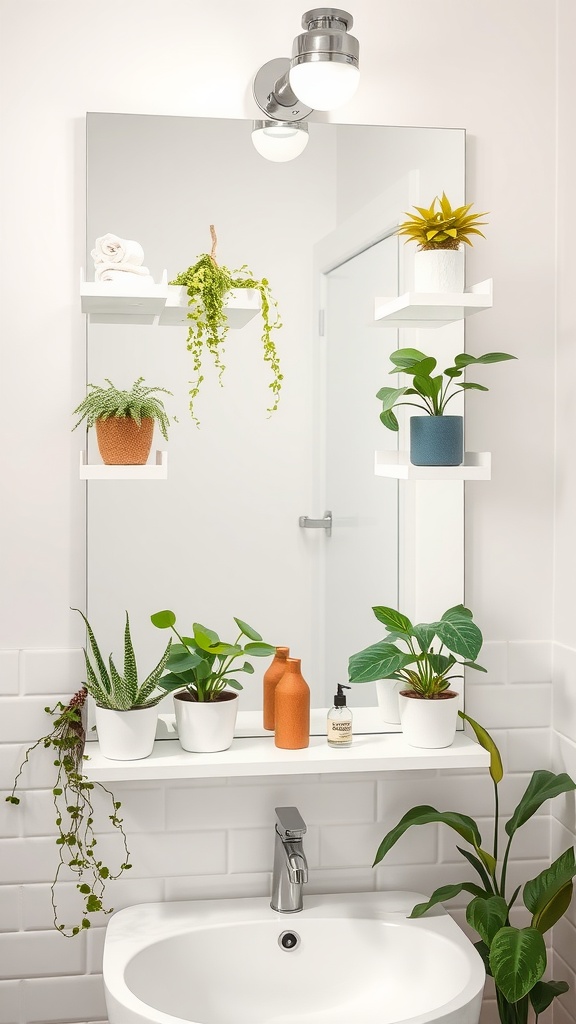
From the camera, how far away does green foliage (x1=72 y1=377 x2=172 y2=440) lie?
149 centimetres

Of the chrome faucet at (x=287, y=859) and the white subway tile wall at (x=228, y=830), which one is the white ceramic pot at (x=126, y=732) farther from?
the chrome faucet at (x=287, y=859)

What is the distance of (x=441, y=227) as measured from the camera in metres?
1.55

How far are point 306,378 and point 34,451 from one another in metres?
0.48

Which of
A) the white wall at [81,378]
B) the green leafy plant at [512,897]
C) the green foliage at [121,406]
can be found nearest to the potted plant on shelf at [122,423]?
the green foliage at [121,406]

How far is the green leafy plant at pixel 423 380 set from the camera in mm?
1539

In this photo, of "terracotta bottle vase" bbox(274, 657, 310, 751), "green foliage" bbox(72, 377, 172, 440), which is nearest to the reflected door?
"terracotta bottle vase" bbox(274, 657, 310, 751)

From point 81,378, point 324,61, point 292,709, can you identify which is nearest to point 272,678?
point 292,709

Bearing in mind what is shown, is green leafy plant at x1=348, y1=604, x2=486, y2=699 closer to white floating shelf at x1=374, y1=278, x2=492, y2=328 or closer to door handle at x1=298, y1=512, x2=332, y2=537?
door handle at x1=298, y1=512, x2=332, y2=537

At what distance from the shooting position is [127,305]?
1.52m

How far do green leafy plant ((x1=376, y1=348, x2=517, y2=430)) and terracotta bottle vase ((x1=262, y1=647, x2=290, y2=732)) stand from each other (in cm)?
43

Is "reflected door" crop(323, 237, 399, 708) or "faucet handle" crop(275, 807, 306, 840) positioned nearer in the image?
"faucet handle" crop(275, 807, 306, 840)

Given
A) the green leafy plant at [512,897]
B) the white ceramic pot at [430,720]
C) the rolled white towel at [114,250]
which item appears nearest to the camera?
the green leafy plant at [512,897]

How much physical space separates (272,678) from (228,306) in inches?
25.1

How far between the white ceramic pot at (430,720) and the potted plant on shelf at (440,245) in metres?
0.69
